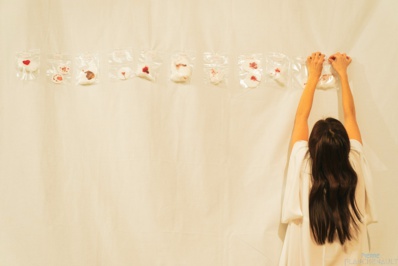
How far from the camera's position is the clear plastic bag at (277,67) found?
1378 mm

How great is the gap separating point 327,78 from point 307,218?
61 cm

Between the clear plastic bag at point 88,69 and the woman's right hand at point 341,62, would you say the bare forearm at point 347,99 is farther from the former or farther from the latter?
the clear plastic bag at point 88,69

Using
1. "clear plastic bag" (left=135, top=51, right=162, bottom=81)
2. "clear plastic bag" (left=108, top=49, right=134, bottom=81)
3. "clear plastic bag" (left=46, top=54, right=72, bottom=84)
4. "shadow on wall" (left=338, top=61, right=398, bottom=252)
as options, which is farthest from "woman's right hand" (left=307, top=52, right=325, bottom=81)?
"clear plastic bag" (left=46, top=54, right=72, bottom=84)

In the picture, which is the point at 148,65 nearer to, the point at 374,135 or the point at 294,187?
the point at 294,187

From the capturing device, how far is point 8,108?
146cm

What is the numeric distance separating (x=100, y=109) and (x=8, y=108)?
1.43 feet

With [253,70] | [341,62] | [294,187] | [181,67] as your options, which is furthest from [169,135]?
[341,62]

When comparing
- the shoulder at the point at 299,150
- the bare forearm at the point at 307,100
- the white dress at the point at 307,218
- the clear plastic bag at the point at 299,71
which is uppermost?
the clear plastic bag at the point at 299,71

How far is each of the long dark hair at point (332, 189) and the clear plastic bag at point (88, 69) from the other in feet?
3.28

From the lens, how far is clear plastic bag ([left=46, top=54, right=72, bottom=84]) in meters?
1.45

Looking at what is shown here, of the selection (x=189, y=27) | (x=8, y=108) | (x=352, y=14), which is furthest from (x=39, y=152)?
(x=352, y=14)

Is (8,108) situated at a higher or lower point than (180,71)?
lower

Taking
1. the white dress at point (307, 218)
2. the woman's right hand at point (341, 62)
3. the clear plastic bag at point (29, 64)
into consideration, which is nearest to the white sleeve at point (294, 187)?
the white dress at point (307, 218)

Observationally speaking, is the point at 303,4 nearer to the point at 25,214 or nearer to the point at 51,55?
the point at 51,55
